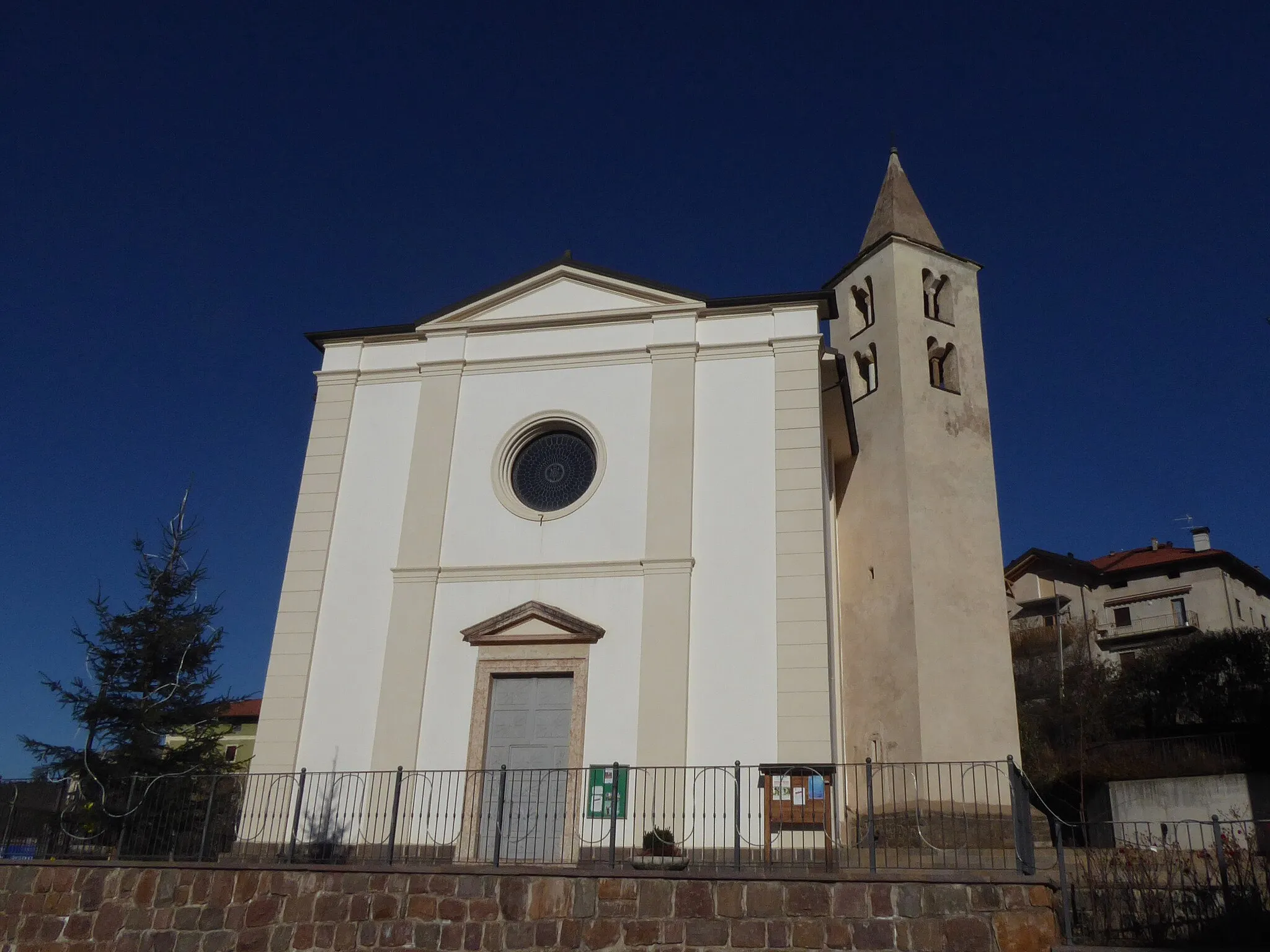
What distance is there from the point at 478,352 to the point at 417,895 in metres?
9.04

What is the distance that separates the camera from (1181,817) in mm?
21797

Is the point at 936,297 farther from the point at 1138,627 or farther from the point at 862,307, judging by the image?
the point at 1138,627

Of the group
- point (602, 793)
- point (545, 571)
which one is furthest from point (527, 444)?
point (602, 793)

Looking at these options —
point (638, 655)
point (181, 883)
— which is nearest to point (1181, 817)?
point (638, 655)

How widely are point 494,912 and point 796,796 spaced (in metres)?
4.07

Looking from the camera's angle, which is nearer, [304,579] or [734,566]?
[734,566]

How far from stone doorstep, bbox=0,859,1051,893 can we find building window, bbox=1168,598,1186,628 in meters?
32.4

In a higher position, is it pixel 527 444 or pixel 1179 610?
pixel 1179 610

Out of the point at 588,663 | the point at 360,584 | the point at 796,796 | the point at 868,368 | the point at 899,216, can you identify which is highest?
the point at 899,216

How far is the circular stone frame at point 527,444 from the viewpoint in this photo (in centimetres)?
1502

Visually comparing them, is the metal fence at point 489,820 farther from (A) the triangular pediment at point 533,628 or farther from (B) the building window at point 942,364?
(B) the building window at point 942,364

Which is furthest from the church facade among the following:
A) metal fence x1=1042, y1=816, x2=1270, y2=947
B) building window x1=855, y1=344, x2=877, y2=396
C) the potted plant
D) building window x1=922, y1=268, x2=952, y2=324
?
building window x1=922, y1=268, x2=952, y2=324

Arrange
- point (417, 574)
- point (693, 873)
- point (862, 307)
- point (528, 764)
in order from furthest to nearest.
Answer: point (862, 307) → point (417, 574) → point (528, 764) → point (693, 873)

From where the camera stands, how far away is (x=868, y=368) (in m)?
21.6
